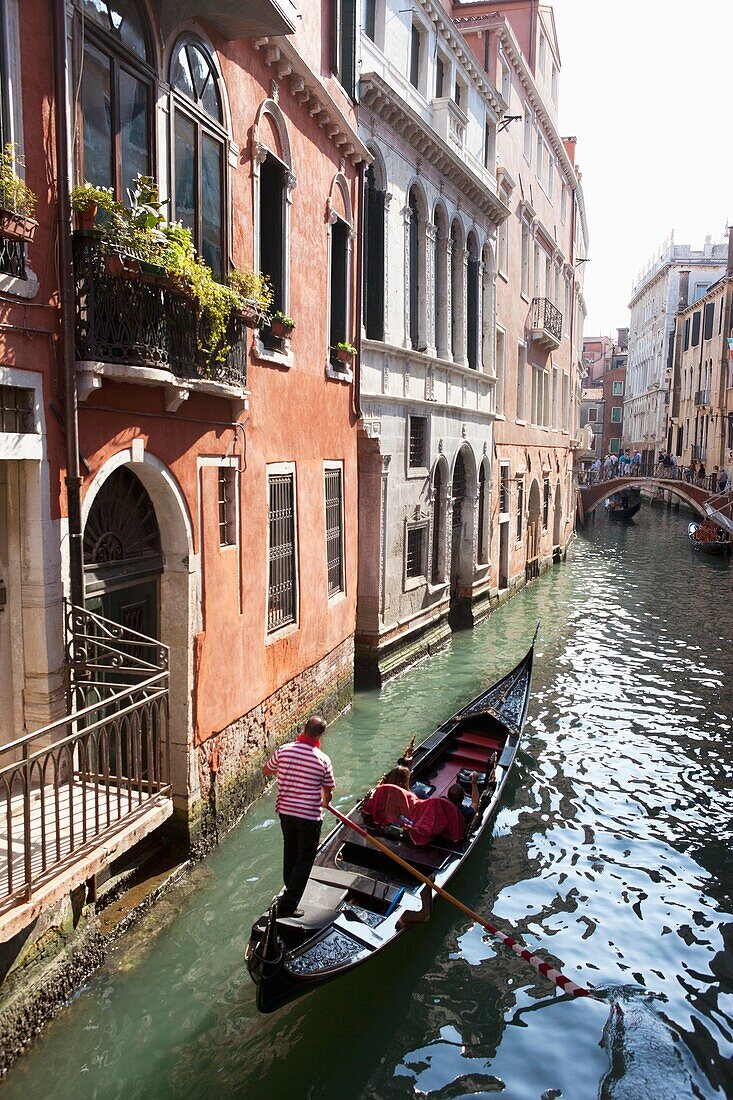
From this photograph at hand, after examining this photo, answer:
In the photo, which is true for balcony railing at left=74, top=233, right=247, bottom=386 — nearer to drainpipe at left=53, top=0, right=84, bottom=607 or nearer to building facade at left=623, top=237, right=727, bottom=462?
drainpipe at left=53, top=0, right=84, bottom=607

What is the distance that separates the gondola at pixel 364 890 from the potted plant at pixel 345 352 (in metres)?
4.61

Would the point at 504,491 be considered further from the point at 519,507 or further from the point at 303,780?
the point at 303,780

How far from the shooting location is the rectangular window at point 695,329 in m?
43.5

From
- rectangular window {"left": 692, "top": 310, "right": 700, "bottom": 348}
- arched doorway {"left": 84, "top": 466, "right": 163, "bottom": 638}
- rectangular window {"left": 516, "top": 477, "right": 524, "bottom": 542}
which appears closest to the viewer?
arched doorway {"left": 84, "top": 466, "right": 163, "bottom": 638}

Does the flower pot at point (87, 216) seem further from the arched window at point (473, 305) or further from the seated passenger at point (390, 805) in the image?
the arched window at point (473, 305)

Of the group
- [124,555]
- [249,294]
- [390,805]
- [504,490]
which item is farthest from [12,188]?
[504,490]

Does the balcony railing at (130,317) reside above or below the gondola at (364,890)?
above

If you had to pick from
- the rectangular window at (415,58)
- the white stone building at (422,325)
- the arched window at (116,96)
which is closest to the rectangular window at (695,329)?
the white stone building at (422,325)

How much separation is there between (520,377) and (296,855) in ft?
58.4

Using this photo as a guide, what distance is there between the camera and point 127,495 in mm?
6426

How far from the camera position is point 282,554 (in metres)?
8.95

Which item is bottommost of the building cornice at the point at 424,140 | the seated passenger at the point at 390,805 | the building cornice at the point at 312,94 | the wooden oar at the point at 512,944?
the wooden oar at the point at 512,944

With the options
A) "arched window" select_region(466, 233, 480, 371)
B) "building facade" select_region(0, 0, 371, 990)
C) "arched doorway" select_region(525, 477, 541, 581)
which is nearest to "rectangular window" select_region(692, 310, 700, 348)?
"arched doorway" select_region(525, 477, 541, 581)

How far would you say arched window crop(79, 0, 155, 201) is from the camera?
18.3 ft
